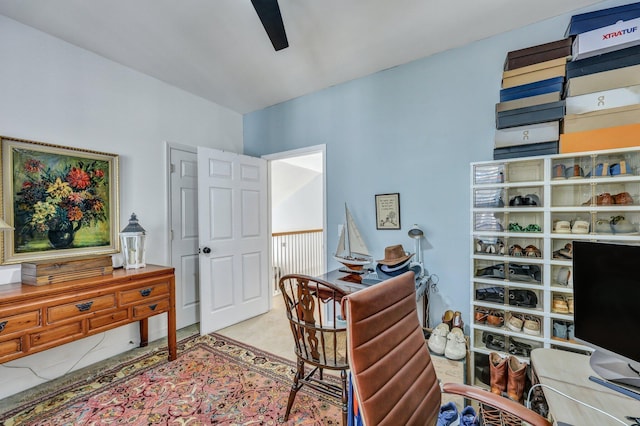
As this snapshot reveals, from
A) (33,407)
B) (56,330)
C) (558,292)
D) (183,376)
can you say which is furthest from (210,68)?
(558,292)

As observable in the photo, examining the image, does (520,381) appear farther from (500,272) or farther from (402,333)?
(402,333)

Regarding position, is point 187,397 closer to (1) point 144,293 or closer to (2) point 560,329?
(1) point 144,293

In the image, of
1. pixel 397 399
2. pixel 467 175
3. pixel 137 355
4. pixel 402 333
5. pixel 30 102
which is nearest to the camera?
pixel 397 399

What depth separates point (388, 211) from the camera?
2646 mm

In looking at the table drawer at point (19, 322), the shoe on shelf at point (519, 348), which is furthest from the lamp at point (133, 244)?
the shoe on shelf at point (519, 348)

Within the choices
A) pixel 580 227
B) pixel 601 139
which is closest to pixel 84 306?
pixel 580 227

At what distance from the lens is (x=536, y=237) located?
5.97 feet

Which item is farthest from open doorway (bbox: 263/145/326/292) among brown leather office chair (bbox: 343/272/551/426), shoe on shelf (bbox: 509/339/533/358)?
brown leather office chair (bbox: 343/272/551/426)

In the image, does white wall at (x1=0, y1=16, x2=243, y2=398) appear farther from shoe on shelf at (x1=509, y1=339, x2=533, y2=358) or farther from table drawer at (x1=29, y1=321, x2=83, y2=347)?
shoe on shelf at (x1=509, y1=339, x2=533, y2=358)

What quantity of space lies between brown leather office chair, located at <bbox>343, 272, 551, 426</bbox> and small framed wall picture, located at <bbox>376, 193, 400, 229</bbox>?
150 cm

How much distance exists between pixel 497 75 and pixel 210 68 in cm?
246

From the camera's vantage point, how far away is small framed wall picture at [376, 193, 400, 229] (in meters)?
2.60

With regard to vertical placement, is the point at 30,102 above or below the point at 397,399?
above

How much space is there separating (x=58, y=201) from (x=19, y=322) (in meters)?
0.96
